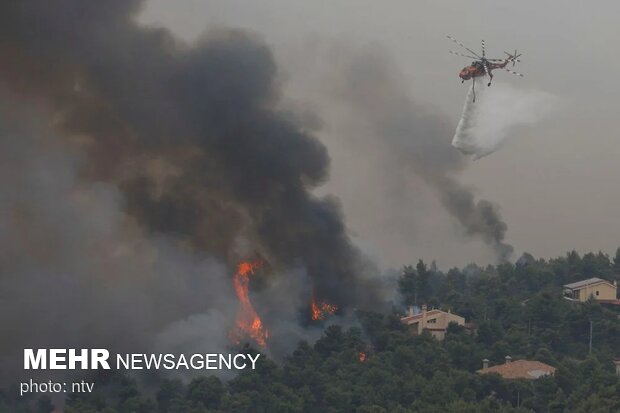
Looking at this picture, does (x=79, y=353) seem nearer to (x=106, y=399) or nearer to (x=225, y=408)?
(x=106, y=399)

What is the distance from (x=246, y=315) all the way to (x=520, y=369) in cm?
2630

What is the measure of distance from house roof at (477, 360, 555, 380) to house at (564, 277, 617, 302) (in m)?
36.2

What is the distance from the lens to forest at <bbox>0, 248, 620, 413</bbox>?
99625mm

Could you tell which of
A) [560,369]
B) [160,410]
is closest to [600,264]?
[560,369]

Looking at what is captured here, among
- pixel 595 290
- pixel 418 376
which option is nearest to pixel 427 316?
pixel 595 290

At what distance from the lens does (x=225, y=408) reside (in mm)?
100375

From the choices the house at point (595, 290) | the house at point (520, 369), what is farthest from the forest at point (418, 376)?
the house at point (595, 290)

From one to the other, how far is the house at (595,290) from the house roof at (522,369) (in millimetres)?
36210

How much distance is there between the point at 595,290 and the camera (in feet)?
500

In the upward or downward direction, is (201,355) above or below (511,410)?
above

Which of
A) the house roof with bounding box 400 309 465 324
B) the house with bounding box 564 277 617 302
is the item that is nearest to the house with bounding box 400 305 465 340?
the house roof with bounding box 400 309 465 324

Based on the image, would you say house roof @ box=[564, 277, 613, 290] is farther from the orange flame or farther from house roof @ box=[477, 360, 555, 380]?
house roof @ box=[477, 360, 555, 380]

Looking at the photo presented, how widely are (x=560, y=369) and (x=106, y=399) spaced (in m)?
30.8

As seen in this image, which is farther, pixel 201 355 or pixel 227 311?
pixel 227 311
